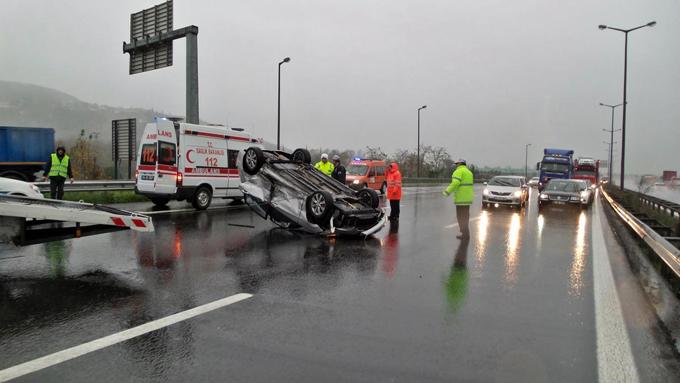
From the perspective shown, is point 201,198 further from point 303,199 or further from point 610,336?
point 610,336

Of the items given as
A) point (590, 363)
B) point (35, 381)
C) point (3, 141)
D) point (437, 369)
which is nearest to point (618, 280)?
point (590, 363)

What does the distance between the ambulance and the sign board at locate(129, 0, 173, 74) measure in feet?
21.0

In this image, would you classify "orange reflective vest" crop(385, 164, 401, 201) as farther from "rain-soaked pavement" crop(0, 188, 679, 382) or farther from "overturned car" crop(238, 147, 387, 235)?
"rain-soaked pavement" crop(0, 188, 679, 382)

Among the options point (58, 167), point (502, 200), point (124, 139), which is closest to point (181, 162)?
point (58, 167)

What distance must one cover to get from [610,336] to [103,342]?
438 cm

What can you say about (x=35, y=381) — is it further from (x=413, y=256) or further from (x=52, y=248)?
(x=413, y=256)

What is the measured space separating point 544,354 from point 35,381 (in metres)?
3.72

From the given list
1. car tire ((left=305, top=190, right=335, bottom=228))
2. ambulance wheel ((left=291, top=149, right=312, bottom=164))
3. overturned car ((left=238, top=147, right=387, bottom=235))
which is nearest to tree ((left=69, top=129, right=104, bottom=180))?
ambulance wheel ((left=291, top=149, right=312, bottom=164))

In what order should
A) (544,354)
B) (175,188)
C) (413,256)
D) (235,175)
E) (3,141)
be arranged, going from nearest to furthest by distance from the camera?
(544,354), (413,256), (175,188), (235,175), (3,141)

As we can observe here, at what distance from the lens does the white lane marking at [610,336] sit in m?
3.51

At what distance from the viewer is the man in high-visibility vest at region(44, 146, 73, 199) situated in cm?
1262

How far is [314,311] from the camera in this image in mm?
4797

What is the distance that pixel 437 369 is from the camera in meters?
3.45

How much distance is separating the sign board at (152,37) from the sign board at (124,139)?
2992mm
